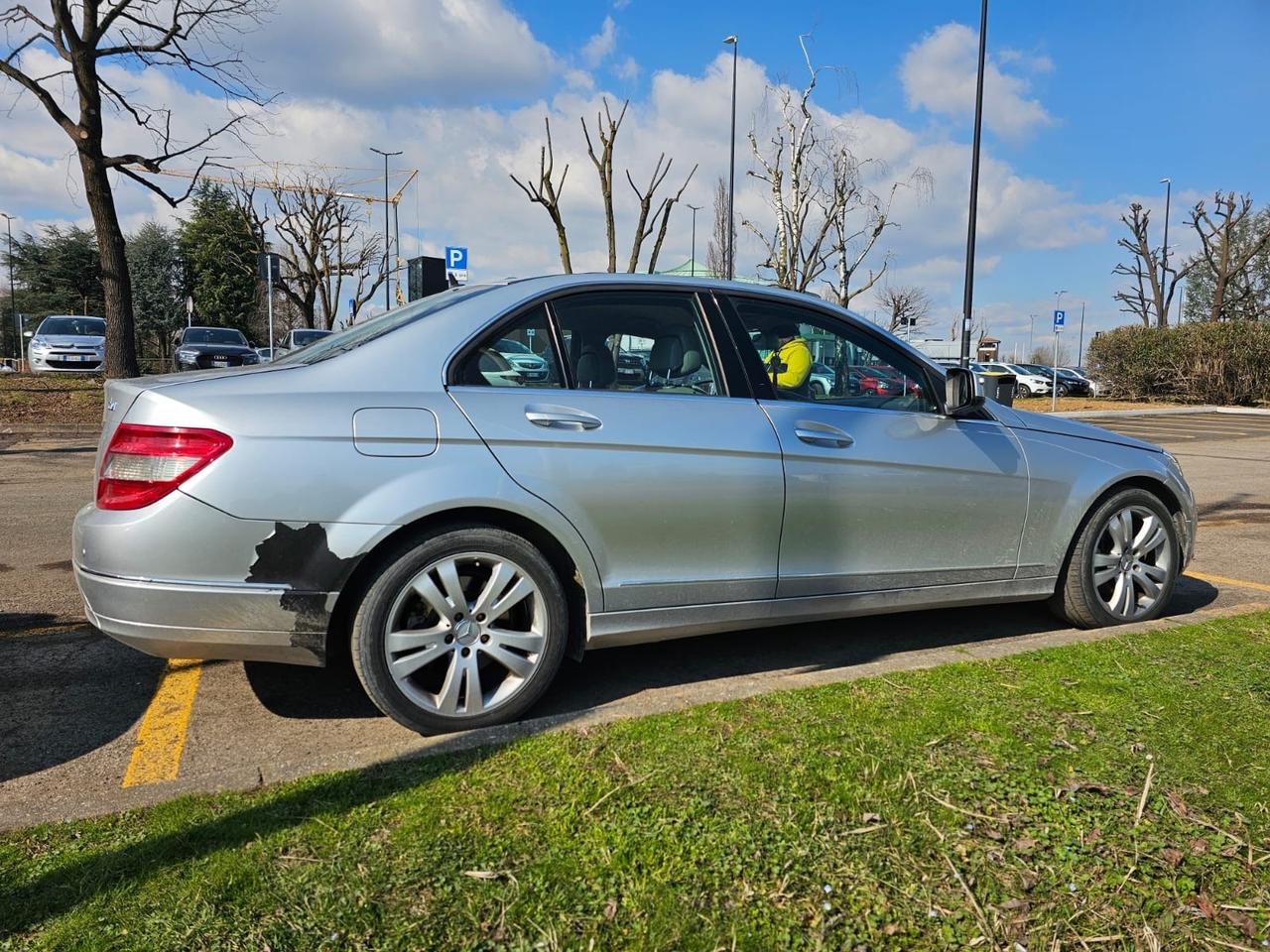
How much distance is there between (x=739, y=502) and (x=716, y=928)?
68.1 inches

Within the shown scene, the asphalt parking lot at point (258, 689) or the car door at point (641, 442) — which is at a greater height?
the car door at point (641, 442)

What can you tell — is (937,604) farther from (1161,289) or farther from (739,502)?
(1161,289)

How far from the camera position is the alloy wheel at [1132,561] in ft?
14.7

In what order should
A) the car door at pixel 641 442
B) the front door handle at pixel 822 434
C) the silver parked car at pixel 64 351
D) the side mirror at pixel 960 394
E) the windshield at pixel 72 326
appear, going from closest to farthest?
the car door at pixel 641 442, the front door handle at pixel 822 434, the side mirror at pixel 960 394, the silver parked car at pixel 64 351, the windshield at pixel 72 326

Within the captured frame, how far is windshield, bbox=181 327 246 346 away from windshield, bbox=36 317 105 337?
1947 millimetres

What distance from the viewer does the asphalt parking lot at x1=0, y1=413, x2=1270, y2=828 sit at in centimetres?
290

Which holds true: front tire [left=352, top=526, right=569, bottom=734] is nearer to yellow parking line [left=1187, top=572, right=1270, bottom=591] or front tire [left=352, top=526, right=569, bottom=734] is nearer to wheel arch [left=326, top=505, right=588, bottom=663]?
wheel arch [left=326, top=505, right=588, bottom=663]

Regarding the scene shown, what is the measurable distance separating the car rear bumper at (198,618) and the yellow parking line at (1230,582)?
5.20m

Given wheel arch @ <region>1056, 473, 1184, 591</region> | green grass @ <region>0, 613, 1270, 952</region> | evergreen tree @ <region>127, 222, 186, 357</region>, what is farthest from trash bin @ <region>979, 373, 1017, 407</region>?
evergreen tree @ <region>127, 222, 186, 357</region>

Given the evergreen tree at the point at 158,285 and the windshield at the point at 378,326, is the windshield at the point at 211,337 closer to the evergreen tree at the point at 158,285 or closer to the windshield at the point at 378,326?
the windshield at the point at 378,326

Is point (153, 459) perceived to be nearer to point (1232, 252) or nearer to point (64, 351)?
point (64, 351)

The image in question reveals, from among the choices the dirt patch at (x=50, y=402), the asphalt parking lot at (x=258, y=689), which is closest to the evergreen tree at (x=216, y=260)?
the dirt patch at (x=50, y=402)

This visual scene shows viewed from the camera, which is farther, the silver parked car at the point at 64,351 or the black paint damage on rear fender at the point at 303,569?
the silver parked car at the point at 64,351

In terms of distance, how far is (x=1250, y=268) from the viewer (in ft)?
169
